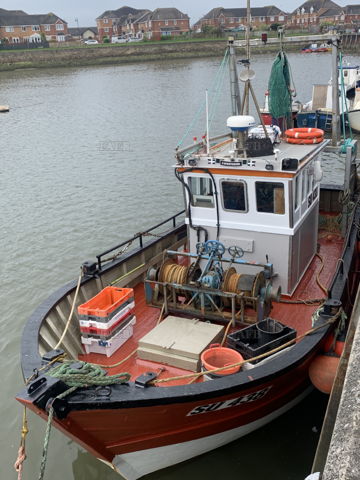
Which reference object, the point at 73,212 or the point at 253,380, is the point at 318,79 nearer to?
the point at 73,212

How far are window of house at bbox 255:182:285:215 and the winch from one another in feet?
2.78

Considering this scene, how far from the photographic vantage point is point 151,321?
7637 millimetres

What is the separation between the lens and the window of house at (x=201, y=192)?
25.7 ft

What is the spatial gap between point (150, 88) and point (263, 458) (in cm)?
4358

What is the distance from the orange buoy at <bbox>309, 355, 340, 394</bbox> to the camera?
251 inches

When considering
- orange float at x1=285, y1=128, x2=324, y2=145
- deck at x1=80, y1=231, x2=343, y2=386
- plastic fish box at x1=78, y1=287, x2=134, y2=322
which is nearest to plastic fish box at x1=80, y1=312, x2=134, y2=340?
plastic fish box at x1=78, y1=287, x2=134, y2=322

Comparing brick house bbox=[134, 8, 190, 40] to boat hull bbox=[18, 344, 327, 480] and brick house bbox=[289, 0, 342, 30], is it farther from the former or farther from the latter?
boat hull bbox=[18, 344, 327, 480]

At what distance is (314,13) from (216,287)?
13532 cm

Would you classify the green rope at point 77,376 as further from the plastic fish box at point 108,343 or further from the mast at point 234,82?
the mast at point 234,82

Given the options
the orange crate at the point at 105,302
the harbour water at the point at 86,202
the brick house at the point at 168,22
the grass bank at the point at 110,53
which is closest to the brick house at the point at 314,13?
the brick house at the point at 168,22

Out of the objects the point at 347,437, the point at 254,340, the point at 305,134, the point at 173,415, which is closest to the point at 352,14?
the point at 305,134

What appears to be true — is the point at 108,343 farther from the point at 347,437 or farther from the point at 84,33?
the point at 84,33

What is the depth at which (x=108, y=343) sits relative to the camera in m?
6.73

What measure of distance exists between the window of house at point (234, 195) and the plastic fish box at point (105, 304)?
2.21m
